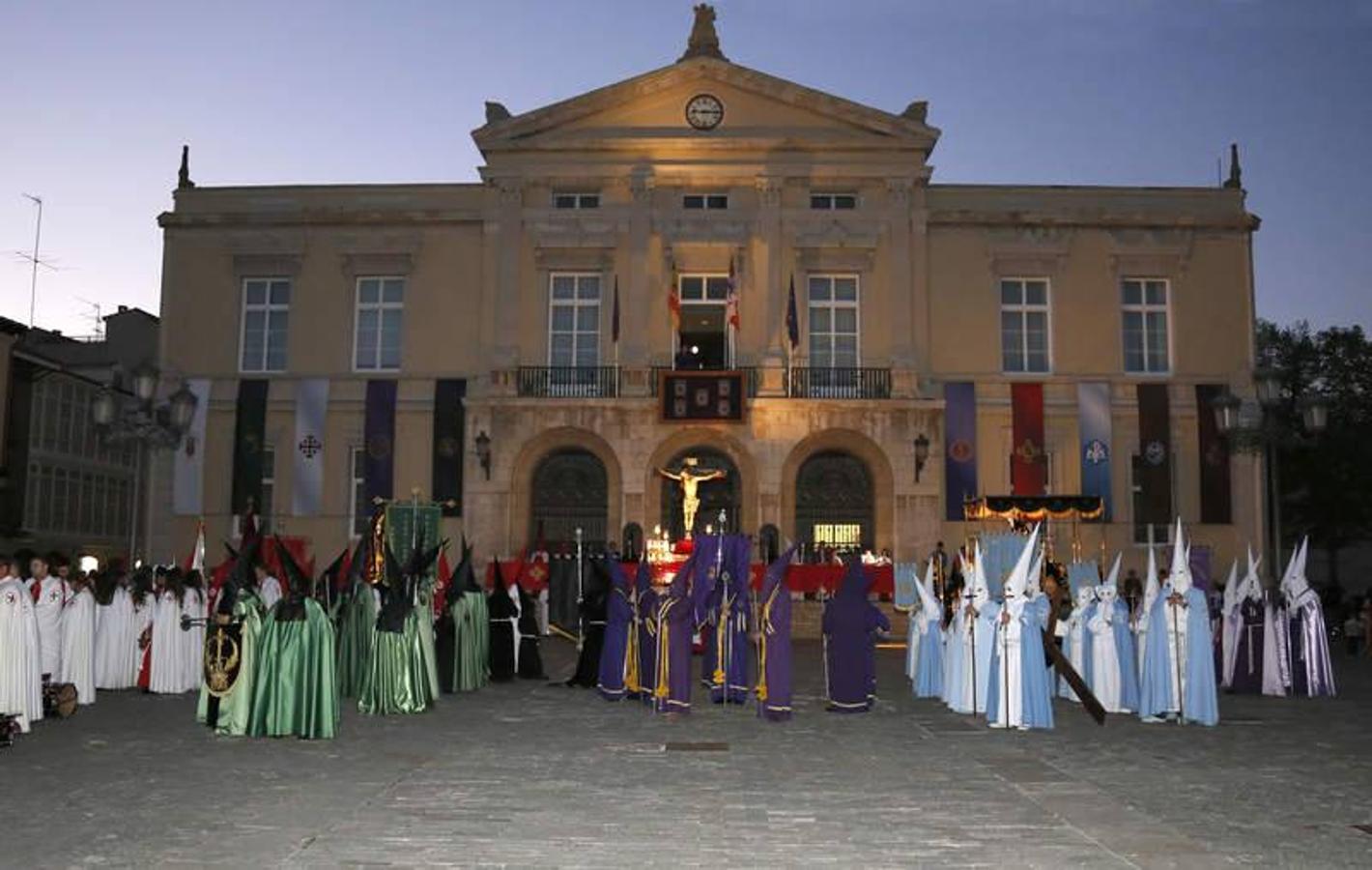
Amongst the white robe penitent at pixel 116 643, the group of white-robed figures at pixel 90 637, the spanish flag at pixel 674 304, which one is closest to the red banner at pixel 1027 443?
the spanish flag at pixel 674 304

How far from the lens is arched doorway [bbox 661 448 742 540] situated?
105 feet

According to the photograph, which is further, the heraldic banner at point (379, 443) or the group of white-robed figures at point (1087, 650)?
the heraldic banner at point (379, 443)

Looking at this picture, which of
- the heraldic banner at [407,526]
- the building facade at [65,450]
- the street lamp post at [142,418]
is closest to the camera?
the street lamp post at [142,418]

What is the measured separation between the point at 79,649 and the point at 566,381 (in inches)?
698

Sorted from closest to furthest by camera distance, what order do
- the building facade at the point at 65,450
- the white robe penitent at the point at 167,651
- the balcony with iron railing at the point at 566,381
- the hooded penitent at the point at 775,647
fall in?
the hooded penitent at the point at 775,647, the white robe penitent at the point at 167,651, the balcony with iron railing at the point at 566,381, the building facade at the point at 65,450

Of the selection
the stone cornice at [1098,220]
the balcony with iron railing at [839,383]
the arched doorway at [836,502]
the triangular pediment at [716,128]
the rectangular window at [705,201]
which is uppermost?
the triangular pediment at [716,128]

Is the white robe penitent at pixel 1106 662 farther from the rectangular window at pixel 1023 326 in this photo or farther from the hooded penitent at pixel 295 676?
the rectangular window at pixel 1023 326

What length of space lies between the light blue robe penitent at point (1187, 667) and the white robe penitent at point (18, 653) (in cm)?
1223

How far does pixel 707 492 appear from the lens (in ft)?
106

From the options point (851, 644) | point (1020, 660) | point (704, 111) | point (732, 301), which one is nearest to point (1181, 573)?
point (1020, 660)

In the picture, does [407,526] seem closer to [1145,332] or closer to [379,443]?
[379,443]

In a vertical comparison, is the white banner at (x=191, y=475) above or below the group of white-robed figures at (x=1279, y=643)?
above

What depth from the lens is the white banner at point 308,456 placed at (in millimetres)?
32094

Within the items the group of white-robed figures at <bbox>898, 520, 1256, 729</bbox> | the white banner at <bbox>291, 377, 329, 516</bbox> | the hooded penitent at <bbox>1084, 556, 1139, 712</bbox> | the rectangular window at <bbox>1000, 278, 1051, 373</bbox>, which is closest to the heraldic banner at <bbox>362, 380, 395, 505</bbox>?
A: the white banner at <bbox>291, 377, 329, 516</bbox>
